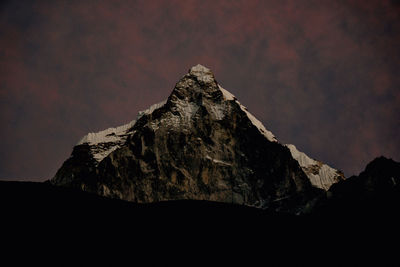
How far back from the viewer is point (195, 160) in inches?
6304

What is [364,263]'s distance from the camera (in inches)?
1362

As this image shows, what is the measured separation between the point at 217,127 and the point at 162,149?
2285 centimetres

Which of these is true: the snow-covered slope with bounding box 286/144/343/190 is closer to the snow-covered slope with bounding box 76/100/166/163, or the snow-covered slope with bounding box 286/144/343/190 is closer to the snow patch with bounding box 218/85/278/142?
the snow patch with bounding box 218/85/278/142

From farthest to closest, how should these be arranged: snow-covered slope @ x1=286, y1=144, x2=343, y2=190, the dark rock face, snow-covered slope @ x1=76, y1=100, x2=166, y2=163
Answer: snow-covered slope @ x1=286, y1=144, x2=343, y2=190 < snow-covered slope @ x1=76, y1=100, x2=166, y2=163 < the dark rock face

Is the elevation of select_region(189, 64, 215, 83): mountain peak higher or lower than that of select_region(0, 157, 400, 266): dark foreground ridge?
higher

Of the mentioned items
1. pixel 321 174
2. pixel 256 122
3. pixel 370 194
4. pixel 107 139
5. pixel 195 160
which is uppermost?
pixel 256 122

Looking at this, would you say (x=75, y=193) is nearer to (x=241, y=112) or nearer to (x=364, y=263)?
(x=364, y=263)

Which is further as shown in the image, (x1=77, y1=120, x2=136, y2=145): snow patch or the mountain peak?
the mountain peak

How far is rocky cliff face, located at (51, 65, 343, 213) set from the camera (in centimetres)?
15700

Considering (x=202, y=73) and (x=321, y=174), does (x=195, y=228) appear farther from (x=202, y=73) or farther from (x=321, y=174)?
(x=202, y=73)

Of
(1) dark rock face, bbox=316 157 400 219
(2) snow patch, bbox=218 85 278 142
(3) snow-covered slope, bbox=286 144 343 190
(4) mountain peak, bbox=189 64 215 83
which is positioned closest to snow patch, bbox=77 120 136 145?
(4) mountain peak, bbox=189 64 215 83

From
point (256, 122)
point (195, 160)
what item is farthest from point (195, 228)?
point (256, 122)

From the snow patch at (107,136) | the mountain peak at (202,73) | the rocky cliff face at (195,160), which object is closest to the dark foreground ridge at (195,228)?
the rocky cliff face at (195,160)

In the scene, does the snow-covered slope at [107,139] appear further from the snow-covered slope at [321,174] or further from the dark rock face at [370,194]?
the dark rock face at [370,194]
